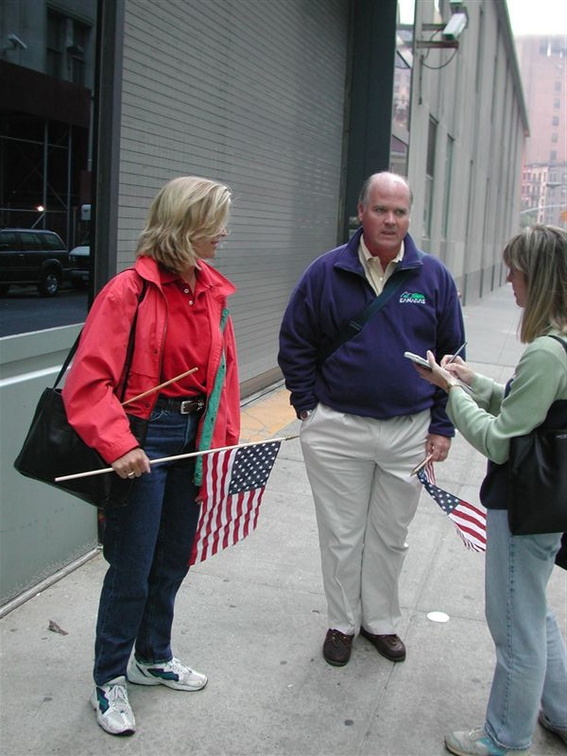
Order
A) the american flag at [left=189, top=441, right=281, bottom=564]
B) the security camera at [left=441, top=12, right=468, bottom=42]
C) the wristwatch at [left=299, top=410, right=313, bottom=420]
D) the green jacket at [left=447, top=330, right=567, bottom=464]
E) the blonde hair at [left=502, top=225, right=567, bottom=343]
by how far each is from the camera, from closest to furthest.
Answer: the green jacket at [left=447, top=330, right=567, bottom=464] → the blonde hair at [left=502, top=225, right=567, bottom=343] → the american flag at [left=189, top=441, right=281, bottom=564] → the wristwatch at [left=299, top=410, right=313, bottom=420] → the security camera at [left=441, top=12, right=468, bottom=42]

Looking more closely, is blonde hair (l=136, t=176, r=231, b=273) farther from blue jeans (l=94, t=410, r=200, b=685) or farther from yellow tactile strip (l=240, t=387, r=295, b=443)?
yellow tactile strip (l=240, t=387, r=295, b=443)

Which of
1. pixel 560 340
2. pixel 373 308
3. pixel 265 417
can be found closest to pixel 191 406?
pixel 373 308

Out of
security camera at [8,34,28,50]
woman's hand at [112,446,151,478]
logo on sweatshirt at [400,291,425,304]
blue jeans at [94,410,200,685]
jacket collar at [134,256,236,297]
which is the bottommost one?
blue jeans at [94,410,200,685]

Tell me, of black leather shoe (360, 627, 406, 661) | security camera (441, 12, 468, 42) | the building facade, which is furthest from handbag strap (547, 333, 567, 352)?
security camera (441, 12, 468, 42)

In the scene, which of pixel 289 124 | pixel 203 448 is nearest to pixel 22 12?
pixel 203 448

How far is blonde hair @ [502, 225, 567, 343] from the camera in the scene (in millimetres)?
2475

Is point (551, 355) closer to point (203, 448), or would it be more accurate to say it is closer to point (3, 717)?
point (203, 448)

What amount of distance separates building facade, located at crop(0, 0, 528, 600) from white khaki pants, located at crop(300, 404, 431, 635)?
132cm

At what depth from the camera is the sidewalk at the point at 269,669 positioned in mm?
2881

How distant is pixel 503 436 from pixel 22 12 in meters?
2.63

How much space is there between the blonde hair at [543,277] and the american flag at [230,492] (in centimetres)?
104

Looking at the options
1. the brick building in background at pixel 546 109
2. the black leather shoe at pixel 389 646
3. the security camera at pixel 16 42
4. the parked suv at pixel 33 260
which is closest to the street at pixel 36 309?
the parked suv at pixel 33 260

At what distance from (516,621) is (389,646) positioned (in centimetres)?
99

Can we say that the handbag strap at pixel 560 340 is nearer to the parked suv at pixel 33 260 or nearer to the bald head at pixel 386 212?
the bald head at pixel 386 212
